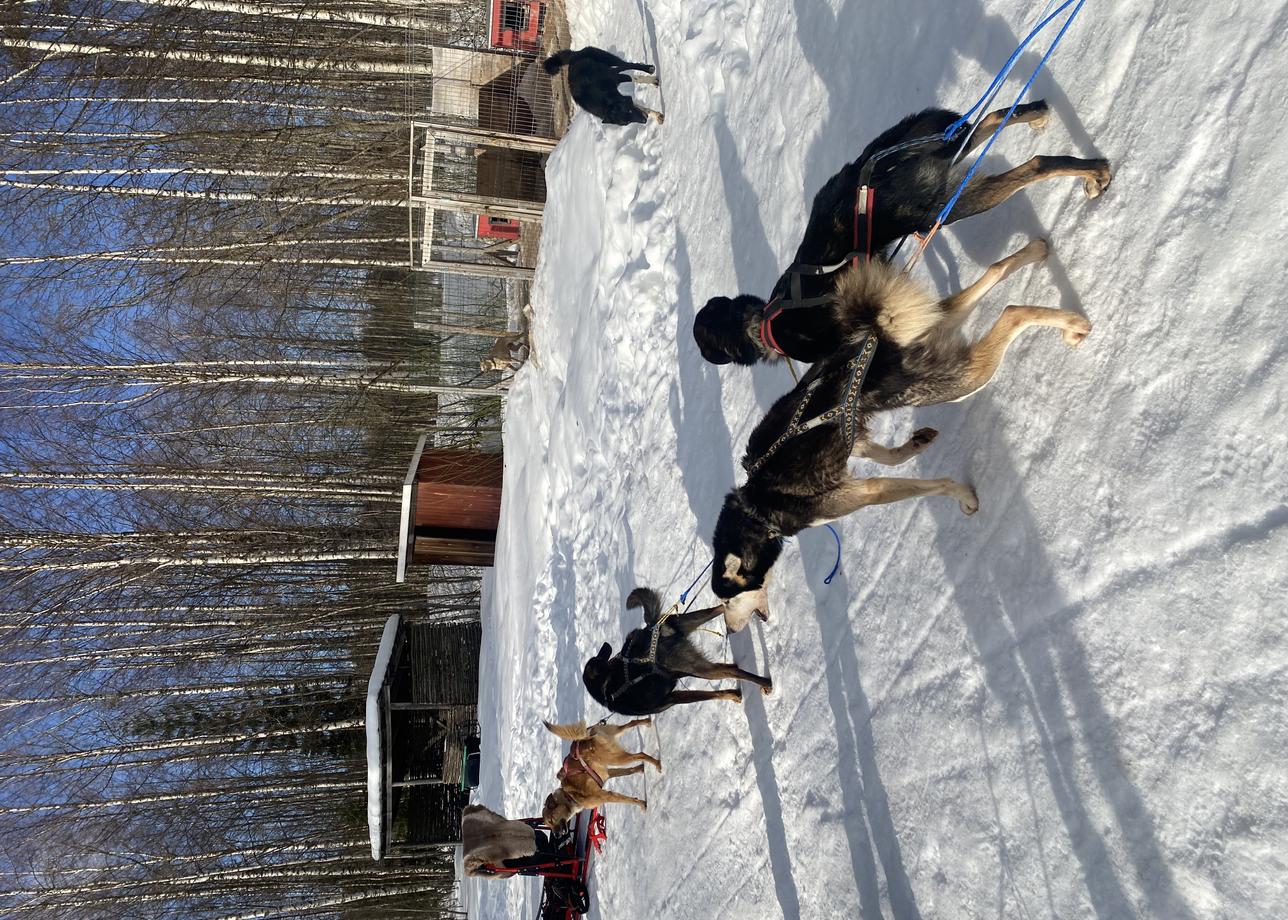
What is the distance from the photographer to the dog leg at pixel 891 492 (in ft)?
10.3

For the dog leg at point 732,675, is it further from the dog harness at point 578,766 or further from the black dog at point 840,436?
the dog harness at point 578,766

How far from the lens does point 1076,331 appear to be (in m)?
2.77

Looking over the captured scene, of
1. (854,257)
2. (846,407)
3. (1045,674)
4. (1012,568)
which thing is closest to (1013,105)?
(854,257)

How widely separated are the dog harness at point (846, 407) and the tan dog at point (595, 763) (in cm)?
328

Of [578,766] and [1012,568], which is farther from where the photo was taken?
[578,766]

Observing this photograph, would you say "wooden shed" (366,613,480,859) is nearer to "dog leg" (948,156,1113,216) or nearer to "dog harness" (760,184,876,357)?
"dog harness" (760,184,876,357)

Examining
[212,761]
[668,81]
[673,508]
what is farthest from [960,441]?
[212,761]

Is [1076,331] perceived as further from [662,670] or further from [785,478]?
[662,670]

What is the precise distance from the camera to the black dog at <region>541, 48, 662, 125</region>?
6387mm

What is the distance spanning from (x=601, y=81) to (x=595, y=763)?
5387mm

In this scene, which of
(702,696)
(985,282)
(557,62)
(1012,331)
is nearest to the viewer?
(1012,331)

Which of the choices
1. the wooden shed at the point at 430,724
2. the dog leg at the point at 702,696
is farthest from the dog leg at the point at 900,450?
the wooden shed at the point at 430,724

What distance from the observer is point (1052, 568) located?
2807mm

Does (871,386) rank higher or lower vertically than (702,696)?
higher
